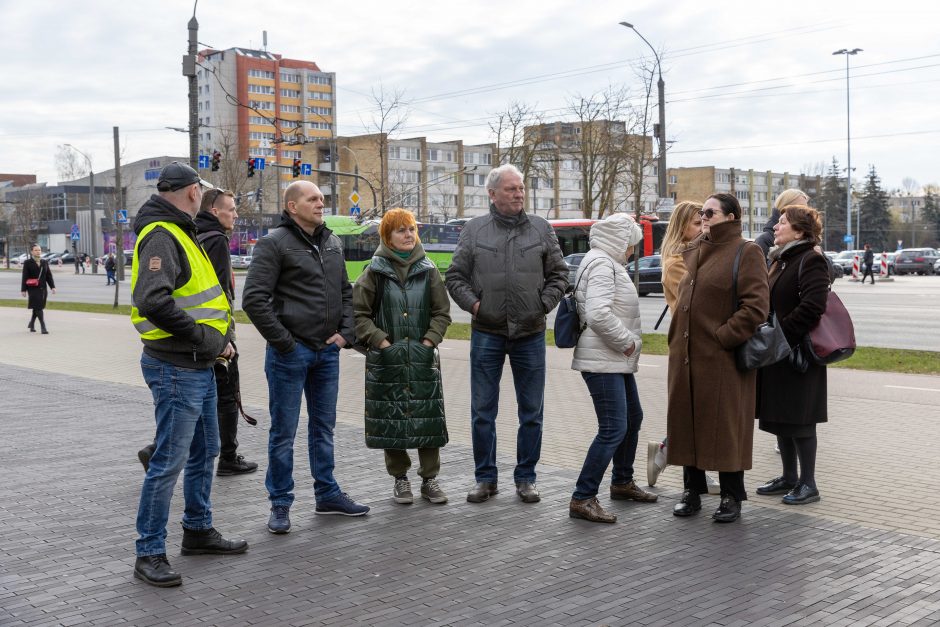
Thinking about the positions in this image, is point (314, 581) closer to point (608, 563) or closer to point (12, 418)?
point (608, 563)

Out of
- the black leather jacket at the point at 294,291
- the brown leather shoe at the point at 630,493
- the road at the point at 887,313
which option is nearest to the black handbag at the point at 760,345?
the brown leather shoe at the point at 630,493

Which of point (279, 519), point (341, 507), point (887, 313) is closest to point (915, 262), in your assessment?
point (887, 313)

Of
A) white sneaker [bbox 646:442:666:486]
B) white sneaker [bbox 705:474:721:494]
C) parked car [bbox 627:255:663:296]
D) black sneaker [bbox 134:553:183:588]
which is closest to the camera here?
black sneaker [bbox 134:553:183:588]

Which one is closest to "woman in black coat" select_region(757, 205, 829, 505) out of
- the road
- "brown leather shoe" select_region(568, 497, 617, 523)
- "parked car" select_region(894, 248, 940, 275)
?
"brown leather shoe" select_region(568, 497, 617, 523)

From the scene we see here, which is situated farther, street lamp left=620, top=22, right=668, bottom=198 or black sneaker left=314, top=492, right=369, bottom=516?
street lamp left=620, top=22, right=668, bottom=198

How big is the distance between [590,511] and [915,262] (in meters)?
55.8

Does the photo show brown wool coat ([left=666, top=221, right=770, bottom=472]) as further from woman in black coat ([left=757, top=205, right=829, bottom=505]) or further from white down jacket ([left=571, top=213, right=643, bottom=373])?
woman in black coat ([left=757, top=205, right=829, bottom=505])

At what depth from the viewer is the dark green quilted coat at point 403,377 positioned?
6312 mm

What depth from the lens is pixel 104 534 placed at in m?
5.73

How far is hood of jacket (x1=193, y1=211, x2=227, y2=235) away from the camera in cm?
699

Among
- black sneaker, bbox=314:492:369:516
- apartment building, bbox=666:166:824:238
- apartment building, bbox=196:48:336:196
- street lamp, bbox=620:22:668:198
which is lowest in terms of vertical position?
black sneaker, bbox=314:492:369:516

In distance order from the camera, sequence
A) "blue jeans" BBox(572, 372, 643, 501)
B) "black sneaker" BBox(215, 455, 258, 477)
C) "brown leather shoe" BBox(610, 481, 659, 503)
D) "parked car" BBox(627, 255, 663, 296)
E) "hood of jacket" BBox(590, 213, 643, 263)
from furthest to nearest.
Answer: "parked car" BBox(627, 255, 663, 296), "black sneaker" BBox(215, 455, 258, 477), "brown leather shoe" BBox(610, 481, 659, 503), "hood of jacket" BBox(590, 213, 643, 263), "blue jeans" BBox(572, 372, 643, 501)

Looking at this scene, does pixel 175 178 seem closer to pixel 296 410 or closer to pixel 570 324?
pixel 296 410

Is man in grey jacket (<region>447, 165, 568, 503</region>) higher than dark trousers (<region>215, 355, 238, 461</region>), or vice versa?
man in grey jacket (<region>447, 165, 568, 503</region>)
